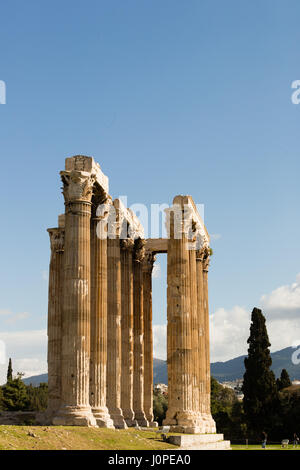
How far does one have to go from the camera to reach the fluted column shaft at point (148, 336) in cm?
6249

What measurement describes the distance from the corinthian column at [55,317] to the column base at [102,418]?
7.00 meters

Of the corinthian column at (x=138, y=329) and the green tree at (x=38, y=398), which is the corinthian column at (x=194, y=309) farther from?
the green tree at (x=38, y=398)

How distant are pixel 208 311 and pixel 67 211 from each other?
2954 cm

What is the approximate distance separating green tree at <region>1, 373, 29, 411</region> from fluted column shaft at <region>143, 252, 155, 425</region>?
110 ft

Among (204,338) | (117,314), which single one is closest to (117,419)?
(117,314)

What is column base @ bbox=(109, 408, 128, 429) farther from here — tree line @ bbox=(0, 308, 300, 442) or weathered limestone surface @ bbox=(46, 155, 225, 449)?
tree line @ bbox=(0, 308, 300, 442)

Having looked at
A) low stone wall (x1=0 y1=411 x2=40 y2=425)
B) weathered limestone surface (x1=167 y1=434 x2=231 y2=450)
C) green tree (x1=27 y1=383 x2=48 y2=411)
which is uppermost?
green tree (x1=27 y1=383 x2=48 y2=411)

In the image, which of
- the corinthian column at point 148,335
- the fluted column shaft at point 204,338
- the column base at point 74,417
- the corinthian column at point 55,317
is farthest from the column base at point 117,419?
A: the corinthian column at point 148,335

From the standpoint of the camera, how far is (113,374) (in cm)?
4706

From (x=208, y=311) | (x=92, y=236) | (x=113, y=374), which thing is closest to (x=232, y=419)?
(x=208, y=311)

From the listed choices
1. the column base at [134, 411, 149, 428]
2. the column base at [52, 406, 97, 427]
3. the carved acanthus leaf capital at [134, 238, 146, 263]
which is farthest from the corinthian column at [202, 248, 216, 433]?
the column base at [52, 406, 97, 427]

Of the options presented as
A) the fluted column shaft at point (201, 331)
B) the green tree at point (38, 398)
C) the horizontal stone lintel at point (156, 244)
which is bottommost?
the green tree at point (38, 398)

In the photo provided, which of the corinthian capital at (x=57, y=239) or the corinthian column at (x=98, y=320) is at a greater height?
the corinthian capital at (x=57, y=239)

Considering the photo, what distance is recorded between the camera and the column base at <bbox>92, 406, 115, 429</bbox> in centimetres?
4000
